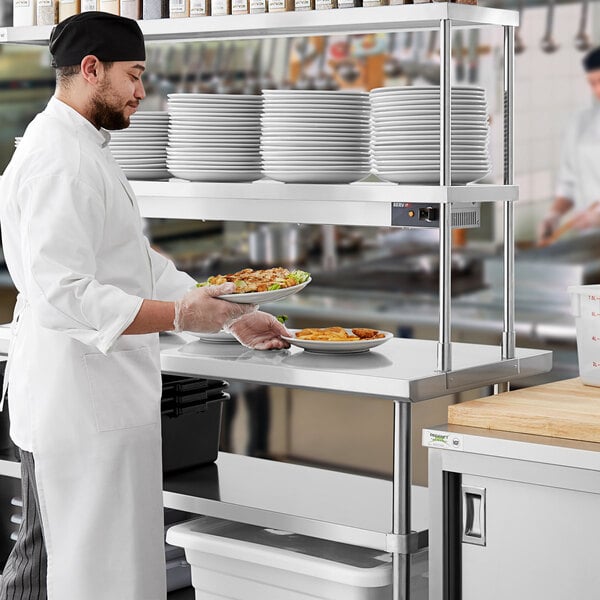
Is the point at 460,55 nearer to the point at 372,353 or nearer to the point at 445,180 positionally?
the point at 372,353

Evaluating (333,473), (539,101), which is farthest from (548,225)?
(333,473)

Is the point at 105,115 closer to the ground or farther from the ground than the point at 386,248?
farther from the ground

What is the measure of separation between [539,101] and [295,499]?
2660 millimetres

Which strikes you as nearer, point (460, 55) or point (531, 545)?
point (531, 545)

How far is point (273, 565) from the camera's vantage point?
2732 millimetres

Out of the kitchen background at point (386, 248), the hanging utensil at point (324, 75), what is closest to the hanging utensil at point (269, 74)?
the kitchen background at point (386, 248)

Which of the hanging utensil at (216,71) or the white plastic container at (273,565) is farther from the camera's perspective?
the hanging utensil at (216,71)

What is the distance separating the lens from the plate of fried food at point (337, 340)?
276cm

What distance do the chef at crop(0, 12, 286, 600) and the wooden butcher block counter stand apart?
21.9 inches

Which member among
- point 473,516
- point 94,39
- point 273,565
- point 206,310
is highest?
point 94,39

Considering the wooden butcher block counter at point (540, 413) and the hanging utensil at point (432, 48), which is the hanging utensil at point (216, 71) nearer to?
the hanging utensil at point (432, 48)

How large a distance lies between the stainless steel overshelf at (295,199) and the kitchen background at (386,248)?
7.55 ft

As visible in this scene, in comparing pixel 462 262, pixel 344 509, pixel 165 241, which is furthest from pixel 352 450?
pixel 344 509

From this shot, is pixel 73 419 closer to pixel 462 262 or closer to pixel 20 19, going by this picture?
pixel 20 19
